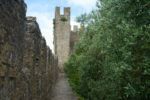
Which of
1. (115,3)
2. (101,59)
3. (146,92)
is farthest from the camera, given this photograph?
(101,59)

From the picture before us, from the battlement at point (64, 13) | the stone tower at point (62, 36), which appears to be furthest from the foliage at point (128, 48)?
the battlement at point (64, 13)

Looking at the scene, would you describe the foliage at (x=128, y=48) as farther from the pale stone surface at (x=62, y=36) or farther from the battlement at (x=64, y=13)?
the battlement at (x=64, y=13)

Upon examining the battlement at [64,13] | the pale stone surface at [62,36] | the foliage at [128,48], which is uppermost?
the battlement at [64,13]

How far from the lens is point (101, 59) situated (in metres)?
17.6

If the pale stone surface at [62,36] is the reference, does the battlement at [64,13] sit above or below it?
above

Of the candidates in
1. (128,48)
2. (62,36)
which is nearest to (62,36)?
(62,36)

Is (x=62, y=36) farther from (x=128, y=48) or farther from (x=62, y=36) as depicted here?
(x=128, y=48)

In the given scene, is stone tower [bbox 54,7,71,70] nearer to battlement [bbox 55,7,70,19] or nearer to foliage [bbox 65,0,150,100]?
battlement [bbox 55,7,70,19]

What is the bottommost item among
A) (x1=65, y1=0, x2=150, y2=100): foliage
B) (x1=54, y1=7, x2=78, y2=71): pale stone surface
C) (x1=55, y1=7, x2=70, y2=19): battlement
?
(x1=65, y1=0, x2=150, y2=100): foliage

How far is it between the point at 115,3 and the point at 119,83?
3143 mm

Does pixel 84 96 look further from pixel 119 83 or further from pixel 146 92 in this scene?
pixel 146 92

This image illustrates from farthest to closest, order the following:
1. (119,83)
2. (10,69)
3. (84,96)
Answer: (84,96)
(119,83)
(10,69)

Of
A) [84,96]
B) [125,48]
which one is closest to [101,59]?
[84,96]

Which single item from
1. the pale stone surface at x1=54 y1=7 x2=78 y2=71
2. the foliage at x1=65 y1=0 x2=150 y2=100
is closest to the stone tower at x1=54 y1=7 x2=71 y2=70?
the pale stone surface at x1=54 y1=7 x2=78 y2=71
